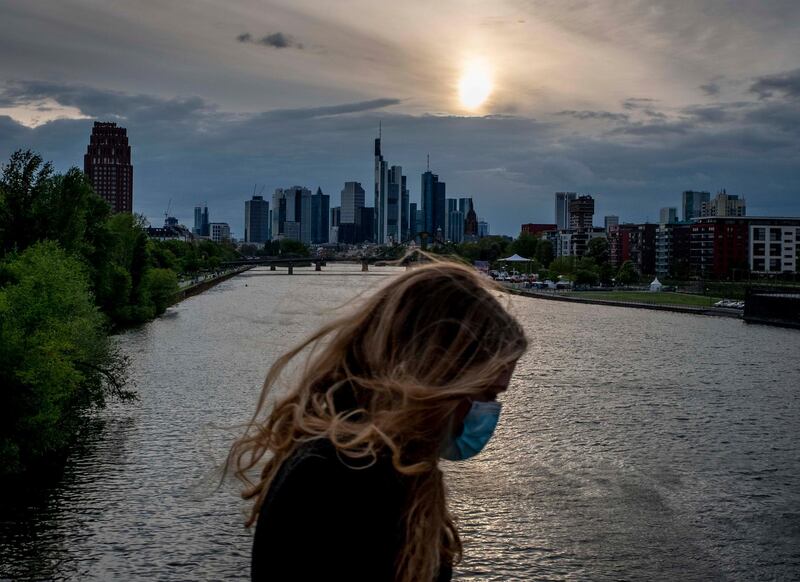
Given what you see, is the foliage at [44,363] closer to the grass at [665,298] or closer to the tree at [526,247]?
the grass at [665,298]

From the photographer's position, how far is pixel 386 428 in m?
1.67

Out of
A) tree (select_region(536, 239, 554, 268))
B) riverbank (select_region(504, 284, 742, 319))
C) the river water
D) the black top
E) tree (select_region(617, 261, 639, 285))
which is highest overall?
tree (select_region(536, 239, 554, 268))

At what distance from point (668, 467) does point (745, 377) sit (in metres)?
Answer: 16.1

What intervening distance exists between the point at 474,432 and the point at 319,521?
1.24ft


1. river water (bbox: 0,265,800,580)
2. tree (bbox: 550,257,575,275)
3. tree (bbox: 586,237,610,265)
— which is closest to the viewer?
river water (bbox: 0,265,800,580)

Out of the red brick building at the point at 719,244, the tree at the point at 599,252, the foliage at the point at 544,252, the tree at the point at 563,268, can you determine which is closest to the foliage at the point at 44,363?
the tree at the point at 563,268

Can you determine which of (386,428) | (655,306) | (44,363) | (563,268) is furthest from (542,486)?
(563,268)

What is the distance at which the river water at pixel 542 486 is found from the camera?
14039mm

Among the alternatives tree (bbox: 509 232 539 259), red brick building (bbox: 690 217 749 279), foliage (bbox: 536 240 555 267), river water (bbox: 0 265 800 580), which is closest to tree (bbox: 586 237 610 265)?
red brick building (bbox: 690 217 749 279)

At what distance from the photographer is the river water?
14.0 metres

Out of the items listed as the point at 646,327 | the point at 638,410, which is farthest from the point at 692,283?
the point at 638,410

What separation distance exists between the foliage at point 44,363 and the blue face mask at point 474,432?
56.5 ft

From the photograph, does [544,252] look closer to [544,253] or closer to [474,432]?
[544,253]

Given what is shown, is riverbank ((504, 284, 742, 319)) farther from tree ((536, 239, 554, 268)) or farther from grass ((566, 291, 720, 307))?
tree ((536, 239, 554, 268))
